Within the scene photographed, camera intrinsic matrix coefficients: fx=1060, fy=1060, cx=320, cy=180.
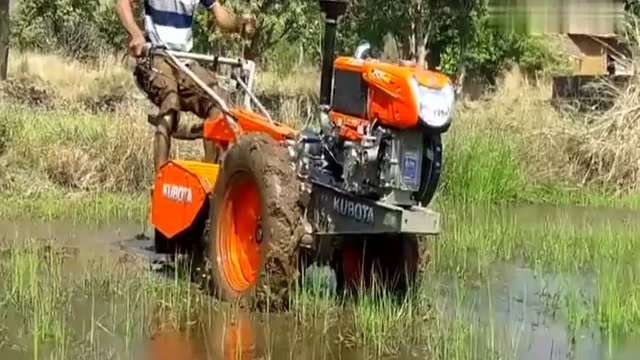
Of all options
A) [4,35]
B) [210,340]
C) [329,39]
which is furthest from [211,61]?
[4,35]

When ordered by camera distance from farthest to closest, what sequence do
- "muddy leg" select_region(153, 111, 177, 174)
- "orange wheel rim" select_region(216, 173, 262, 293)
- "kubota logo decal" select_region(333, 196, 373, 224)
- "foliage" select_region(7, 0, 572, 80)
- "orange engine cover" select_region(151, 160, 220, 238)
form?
"foliage" select_region(7, 0, 572, 80)
"muddy leg" select_region(153, 111, 177, 174)
"orange engine cover" select_region(151, 160, 220, 238)
"orange wheel rim" select_region(216, 173, 262, 293)
"kubota logo decal" select_region(333, 196, 373, 224)

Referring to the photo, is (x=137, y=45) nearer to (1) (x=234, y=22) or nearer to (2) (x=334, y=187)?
(1) (x=234, y=22)

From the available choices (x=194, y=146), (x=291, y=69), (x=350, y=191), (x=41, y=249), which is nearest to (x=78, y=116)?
(x=194, y=146)

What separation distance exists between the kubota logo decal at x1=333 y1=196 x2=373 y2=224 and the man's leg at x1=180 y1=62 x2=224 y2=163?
5.78ft

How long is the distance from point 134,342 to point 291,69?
24415mm

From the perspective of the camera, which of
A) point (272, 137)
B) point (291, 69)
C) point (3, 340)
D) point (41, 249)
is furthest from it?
point (291, 69)

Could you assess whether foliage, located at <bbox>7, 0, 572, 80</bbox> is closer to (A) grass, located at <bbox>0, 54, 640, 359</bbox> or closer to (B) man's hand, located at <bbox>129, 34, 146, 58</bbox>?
(A) grass, located at <bbox>0, 54, 640, 359</bbox>

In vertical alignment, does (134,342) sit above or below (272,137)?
below

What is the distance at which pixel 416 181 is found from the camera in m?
5.06

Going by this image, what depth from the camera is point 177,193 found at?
633cm

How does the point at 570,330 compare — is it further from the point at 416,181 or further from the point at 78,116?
the point at 78,116

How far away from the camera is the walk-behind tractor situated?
16.3ft

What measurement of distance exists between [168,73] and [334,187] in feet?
7.19

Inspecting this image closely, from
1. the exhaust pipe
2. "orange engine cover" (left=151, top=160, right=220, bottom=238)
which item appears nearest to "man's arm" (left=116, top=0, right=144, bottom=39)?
"orange engine cover" (left=151, top=160, right=220, bottom=238)
